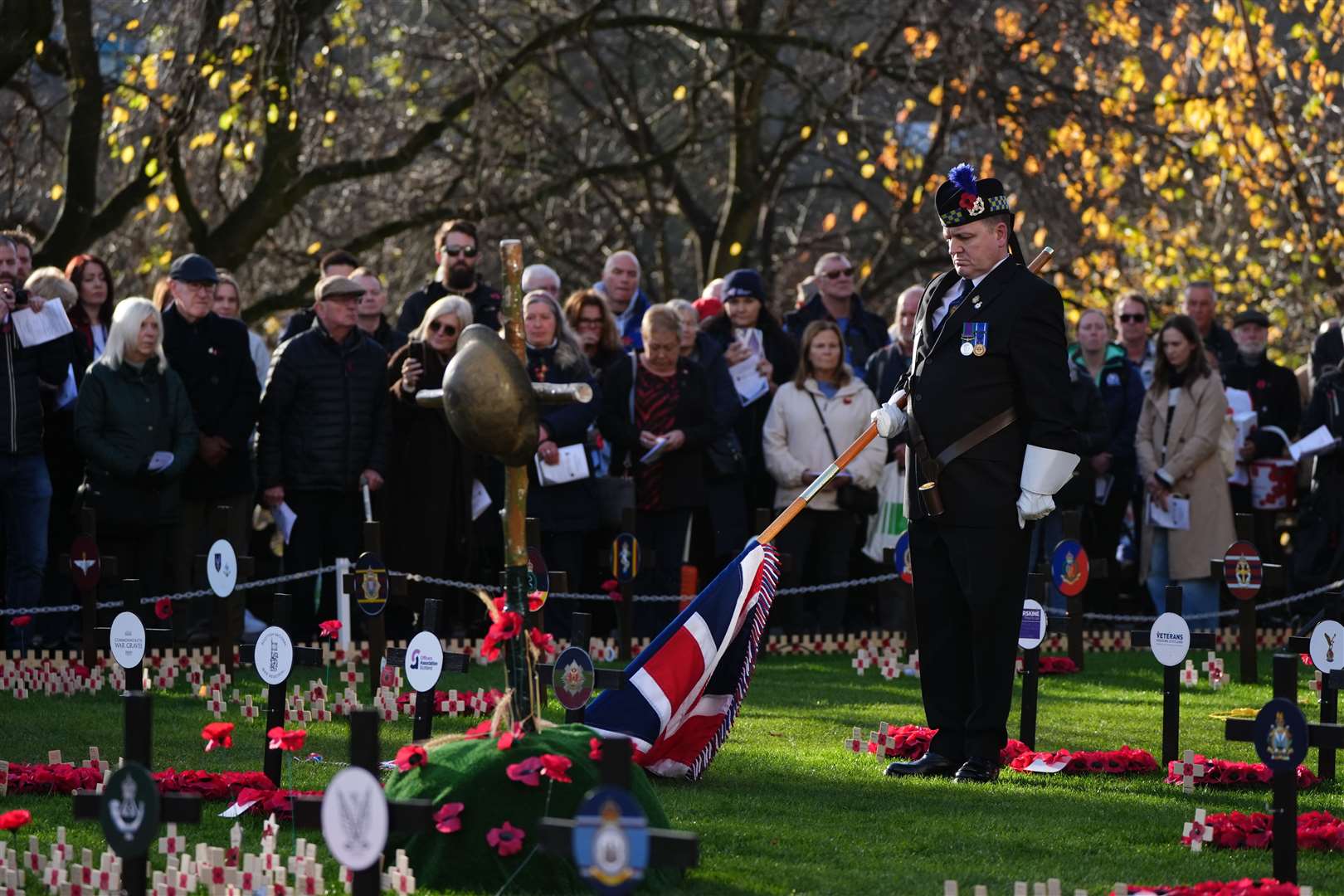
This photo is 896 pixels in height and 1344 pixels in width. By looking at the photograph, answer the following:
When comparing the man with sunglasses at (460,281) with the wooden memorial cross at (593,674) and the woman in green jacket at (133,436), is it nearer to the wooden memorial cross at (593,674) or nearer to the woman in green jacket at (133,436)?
the woman in green jacket at (133,436)

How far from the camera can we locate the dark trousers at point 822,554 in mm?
14023


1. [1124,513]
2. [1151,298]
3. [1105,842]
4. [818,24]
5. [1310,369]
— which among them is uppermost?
[818,24]

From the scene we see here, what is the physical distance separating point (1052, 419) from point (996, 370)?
0.31 meters

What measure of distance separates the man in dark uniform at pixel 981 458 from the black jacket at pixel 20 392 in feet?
18.6

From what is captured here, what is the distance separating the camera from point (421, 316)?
14039 millimetres

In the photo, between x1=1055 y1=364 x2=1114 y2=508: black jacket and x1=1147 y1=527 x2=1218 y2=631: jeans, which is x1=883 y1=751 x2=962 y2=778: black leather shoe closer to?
x1=1055 y1=364 x2=1114 y2=508: black jacket

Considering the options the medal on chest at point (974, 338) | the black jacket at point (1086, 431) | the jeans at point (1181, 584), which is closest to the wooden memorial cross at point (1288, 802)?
the medal on chest at point (974, 338)

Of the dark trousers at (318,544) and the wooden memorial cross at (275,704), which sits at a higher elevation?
the dark trousers at (318,544)

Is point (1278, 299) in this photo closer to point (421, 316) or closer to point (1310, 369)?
point (1310, 369)

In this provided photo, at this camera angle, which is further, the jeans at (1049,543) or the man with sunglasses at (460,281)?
the jeans at (1049,543)

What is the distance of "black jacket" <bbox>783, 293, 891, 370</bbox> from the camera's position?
50.2ft

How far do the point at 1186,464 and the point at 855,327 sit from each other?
265cm

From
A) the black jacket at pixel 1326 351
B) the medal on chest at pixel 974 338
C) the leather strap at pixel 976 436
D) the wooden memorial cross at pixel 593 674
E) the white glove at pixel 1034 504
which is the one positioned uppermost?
the black jacket at pixel 1326 351

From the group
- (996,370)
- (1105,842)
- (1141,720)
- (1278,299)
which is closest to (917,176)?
(1278,299)
